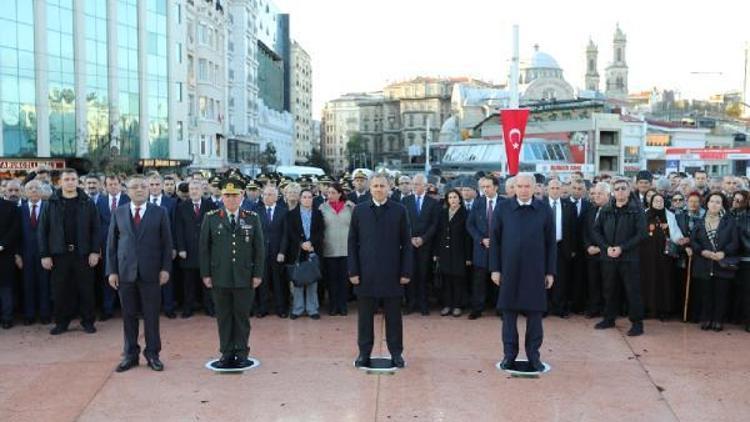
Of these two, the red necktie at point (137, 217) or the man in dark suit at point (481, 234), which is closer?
the red necktie at point (137, 217)

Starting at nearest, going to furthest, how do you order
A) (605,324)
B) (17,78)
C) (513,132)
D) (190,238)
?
(605,324), (190,238), (513,132), (17,78)

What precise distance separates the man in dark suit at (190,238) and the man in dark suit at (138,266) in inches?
89.1

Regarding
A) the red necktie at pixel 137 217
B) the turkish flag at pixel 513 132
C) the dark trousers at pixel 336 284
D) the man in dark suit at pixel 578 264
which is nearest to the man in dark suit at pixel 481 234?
the man in dark suit at pixel 578 264

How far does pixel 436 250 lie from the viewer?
384 inches

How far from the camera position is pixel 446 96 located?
146m

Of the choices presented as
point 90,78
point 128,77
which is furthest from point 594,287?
point 128,77

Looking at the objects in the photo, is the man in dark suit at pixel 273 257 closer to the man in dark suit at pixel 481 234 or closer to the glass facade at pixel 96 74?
the man in dark suit at pixel 481 234

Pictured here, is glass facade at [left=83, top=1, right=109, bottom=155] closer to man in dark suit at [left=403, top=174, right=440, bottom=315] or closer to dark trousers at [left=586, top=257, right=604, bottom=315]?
man in dark suit at [left=403, top=174, right=440, bottom=315]

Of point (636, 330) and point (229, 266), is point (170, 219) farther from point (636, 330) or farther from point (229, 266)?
point (636, 330)

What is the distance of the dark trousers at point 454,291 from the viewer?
31.5ft

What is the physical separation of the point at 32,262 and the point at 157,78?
38.8 m

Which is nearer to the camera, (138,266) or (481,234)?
(138,266)

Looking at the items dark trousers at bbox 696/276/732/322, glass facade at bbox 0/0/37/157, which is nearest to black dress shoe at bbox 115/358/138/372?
dark trousers at bbox 696/276/732/322

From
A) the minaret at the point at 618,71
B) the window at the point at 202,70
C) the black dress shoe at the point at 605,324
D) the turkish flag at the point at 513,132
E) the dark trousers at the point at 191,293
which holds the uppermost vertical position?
the minaret at the point at 618,71
